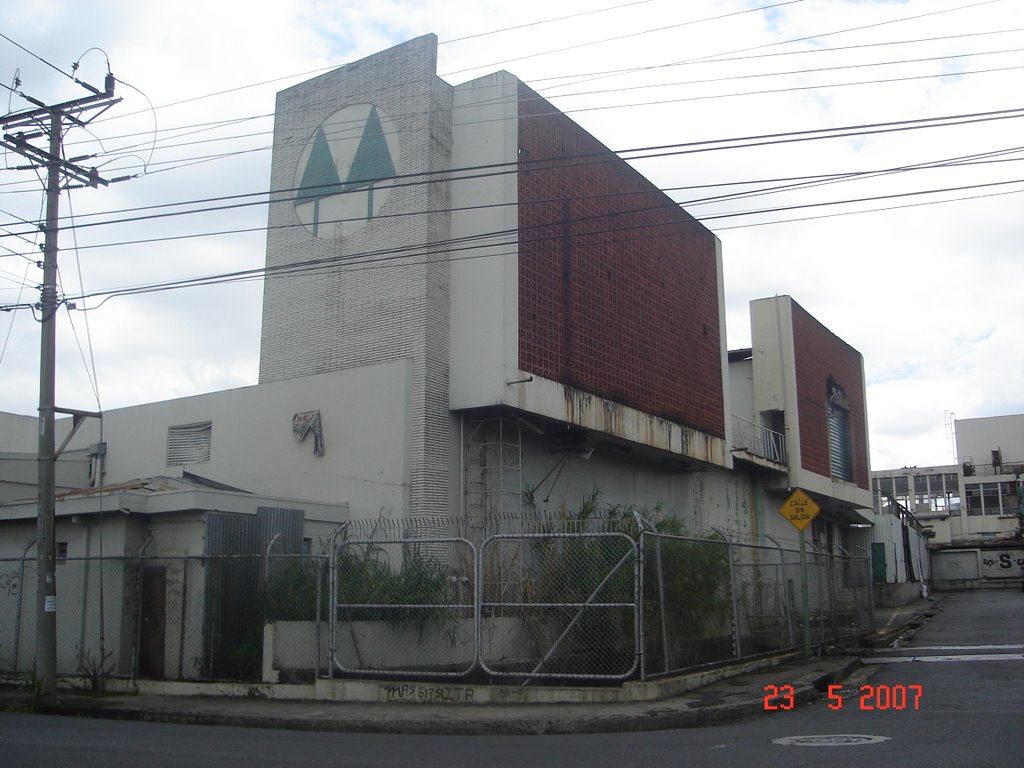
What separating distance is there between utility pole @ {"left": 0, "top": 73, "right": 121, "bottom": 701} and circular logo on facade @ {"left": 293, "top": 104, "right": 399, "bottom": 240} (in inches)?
220

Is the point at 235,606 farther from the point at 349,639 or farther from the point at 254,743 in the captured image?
the point at 254,743

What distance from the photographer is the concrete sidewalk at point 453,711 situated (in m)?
11.8

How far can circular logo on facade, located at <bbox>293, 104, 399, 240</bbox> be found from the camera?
2200 cm

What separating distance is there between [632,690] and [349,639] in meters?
4.62

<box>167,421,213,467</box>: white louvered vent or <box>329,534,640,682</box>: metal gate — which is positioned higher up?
<box>167,421,213,467</box>: white louvered vent

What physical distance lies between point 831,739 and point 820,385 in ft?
99.9

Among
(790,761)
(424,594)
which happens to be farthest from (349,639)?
(790,761)

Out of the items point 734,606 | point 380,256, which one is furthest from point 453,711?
point 380,256

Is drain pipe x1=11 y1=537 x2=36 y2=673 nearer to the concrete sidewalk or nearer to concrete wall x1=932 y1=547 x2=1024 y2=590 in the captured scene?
the concrete sidewalk

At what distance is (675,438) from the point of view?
87.5ft

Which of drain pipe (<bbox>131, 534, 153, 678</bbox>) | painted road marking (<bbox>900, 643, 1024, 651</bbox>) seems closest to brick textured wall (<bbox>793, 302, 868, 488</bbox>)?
painted road marking (<bbox>900, 643, 1024, 651</bbox>)

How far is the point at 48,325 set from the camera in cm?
1608
